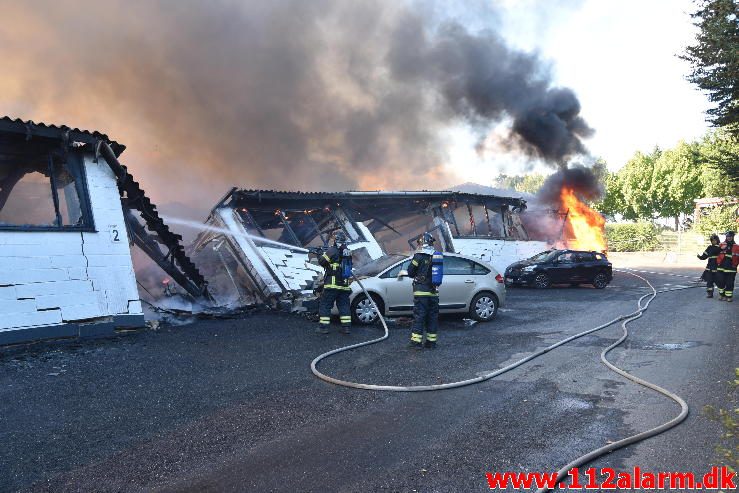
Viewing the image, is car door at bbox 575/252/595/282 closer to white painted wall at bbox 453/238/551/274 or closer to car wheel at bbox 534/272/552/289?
car wheel at bbox 534/272/552/289

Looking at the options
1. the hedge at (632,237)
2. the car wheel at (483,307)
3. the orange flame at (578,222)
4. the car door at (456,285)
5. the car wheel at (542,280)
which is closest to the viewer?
the car door at (456,285)

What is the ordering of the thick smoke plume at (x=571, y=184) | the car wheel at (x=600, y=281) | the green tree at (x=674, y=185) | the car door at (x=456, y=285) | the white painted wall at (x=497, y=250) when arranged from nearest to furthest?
the car door at (x=456, y=285) < the car wheel at (x=600, y=281) < the white painted wall at (x=497, y=250) < the thick smoke plume at (x=571, y=184) < the green tree at (x=674, y=185)

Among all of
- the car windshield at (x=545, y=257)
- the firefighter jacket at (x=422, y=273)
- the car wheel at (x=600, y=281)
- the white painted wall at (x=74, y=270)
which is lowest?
the car wheel at (x=600, y=281)

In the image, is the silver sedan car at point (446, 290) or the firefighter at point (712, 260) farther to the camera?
the firefighter at point (712, 260)

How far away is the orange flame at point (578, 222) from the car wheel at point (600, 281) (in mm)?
8043

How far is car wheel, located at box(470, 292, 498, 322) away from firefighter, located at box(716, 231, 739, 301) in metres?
7.09

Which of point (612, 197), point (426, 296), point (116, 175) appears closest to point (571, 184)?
point (426, 296)

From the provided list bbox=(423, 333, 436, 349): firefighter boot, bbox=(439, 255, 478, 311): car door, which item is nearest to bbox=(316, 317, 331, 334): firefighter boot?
bbox=(423, 333, 436, 349): firefighter boot

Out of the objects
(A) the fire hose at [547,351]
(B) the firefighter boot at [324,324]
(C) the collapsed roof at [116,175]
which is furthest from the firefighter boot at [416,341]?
(C) the collapsed roof at [116,175]

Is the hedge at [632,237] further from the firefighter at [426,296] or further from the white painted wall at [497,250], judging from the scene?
the firefighter at [426,296]

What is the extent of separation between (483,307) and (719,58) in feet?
23.7

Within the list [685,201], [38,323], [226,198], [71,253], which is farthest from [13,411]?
[685,201]

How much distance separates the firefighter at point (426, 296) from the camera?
688 centimetres

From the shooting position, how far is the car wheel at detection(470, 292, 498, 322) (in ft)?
30.2
